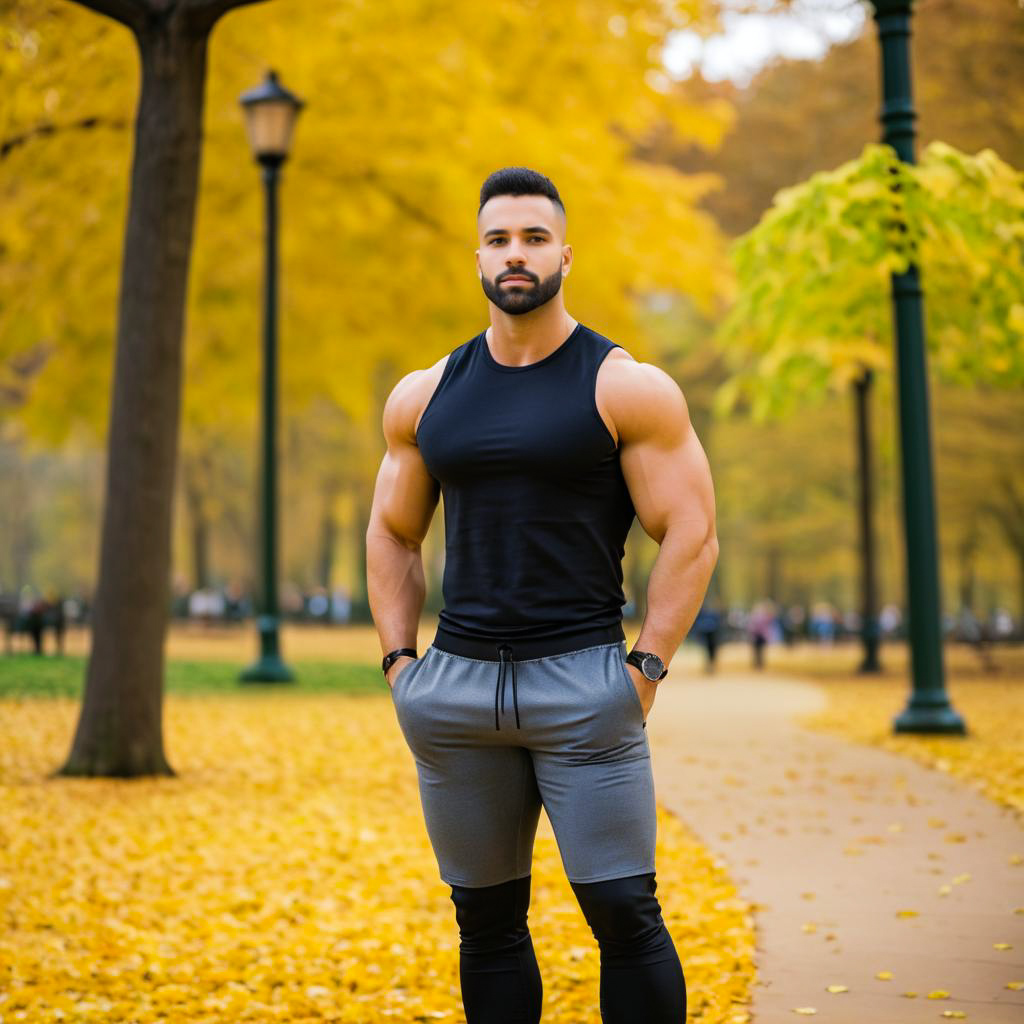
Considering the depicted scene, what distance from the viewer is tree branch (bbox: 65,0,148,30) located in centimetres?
868

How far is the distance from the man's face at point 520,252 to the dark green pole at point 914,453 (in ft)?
26.7

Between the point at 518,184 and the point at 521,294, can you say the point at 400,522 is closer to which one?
the point at 521,294

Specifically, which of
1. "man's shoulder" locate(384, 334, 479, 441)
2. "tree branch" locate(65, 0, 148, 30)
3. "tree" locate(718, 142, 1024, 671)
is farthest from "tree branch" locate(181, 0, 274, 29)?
"man's shoulder" locate(384, 334, 479, 441)

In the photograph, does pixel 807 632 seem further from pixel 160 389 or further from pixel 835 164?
pixel 160 389

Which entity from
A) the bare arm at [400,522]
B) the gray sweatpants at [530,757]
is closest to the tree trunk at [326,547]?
the bare arm at [400,522]

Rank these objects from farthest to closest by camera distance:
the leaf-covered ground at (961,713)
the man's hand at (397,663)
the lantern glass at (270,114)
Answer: the lantern glass at (270,114)
the leaf-covered ground at (961,713)
the man's hand at (397,663)

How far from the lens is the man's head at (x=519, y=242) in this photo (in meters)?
3.19

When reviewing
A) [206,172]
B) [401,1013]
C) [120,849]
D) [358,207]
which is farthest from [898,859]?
[206,172]

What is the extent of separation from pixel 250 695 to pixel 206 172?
219 inches

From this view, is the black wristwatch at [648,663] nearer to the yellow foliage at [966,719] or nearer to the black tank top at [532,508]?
the black tank top at [532,508]

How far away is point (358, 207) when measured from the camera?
15.5 meters

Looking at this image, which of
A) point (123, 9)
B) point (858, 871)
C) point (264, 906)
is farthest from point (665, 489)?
point (123, 9)

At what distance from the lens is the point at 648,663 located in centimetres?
308

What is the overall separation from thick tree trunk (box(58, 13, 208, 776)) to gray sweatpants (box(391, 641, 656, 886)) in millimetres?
5947
